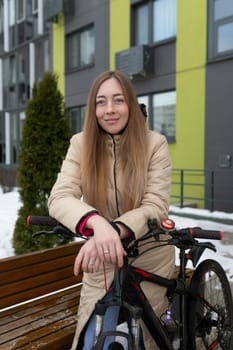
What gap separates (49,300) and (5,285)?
1.42ft

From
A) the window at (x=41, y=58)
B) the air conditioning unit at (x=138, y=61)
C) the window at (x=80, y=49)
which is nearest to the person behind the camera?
the air conditioning unit at (x=138, y=61)

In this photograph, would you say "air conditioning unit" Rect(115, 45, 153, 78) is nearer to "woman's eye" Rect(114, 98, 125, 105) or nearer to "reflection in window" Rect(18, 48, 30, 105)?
"reflection in window" Rect(18, 48, 30, 105)

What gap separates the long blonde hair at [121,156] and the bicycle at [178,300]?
24 centimetres

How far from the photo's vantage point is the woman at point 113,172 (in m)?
2.09

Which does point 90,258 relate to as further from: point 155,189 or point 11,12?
point 11,12

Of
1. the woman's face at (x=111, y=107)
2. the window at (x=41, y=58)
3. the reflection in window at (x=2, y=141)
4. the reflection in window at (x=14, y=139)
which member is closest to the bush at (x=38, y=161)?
the woman's face at (x=111, y=107)

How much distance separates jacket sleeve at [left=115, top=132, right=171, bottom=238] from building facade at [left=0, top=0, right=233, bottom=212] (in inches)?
278

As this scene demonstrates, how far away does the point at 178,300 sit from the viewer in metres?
2.39

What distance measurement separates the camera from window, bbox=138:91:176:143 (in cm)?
1092

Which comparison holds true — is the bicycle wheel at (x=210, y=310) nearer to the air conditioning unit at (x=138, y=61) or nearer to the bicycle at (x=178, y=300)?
the bicycle at (x=178, y=300)

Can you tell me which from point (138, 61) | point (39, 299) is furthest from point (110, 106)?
point (138, 61)

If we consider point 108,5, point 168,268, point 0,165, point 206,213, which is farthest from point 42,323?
point 0,165

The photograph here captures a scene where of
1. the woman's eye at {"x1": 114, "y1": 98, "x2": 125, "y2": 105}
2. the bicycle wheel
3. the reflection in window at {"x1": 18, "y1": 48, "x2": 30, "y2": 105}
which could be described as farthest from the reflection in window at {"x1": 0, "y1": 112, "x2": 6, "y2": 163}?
the woman's eye at {"x1": 114, "y1": 98, "x2": 125, "y2": 105}

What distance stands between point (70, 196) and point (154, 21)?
406 inches
